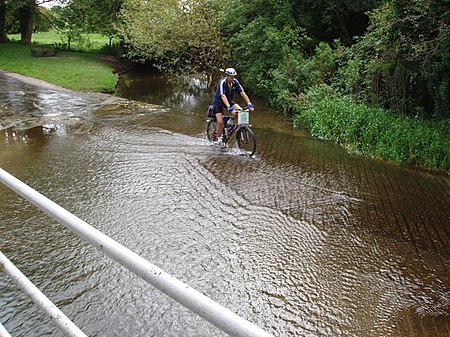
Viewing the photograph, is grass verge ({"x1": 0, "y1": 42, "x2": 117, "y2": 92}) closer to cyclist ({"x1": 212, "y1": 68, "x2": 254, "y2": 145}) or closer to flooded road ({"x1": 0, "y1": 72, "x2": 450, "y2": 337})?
flooded road ({"x1": 0, "y1": 72, "x2": 450, "y2": 337})

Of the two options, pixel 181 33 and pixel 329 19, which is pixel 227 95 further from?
Result: pixel 181 33

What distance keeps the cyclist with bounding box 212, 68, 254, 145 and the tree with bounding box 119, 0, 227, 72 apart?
9.40 meters

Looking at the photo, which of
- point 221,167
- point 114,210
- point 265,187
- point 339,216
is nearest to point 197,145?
point 221,167

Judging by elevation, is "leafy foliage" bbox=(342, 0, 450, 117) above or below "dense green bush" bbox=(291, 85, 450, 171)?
above

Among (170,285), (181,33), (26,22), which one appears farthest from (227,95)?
(26,22)

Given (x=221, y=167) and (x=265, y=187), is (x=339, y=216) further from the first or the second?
(x=221, y=167)

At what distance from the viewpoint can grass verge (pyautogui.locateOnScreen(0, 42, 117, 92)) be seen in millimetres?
18109

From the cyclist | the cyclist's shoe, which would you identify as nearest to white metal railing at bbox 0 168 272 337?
the cyclist

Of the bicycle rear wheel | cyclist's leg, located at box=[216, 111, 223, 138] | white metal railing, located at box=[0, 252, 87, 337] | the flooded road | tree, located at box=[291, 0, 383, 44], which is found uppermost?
tree, located at box=[291, 0, 383, 44]

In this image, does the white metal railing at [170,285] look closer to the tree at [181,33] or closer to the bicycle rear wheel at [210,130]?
the bicycle rear wheel at [210,130]

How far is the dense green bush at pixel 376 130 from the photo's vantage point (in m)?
9.13

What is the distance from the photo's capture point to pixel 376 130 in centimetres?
1026

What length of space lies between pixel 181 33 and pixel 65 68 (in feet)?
21.8

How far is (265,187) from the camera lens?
754 cm
